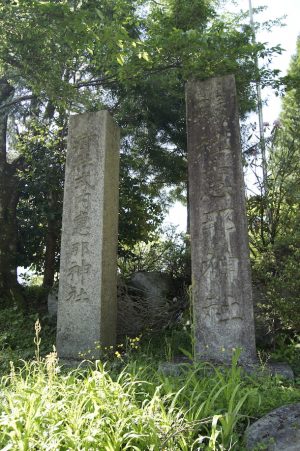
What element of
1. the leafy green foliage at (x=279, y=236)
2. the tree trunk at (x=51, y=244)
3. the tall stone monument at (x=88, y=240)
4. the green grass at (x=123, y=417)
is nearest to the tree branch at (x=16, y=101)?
the tree trunk at (x=51, y=244)

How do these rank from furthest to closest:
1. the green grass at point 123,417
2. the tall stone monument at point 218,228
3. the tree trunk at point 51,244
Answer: the tree trunk at point 51,244, the tall stone monument at point 218,228, the green grass at point 123,417

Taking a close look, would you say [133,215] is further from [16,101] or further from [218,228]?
[218,228]

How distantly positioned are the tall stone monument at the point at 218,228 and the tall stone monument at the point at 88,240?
1211 mm

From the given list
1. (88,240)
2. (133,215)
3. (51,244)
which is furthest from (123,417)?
(51,244)

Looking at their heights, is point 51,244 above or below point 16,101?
below

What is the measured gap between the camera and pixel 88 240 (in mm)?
5703

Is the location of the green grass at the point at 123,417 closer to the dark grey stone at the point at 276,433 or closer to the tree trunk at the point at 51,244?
the dark grey stone at the point at 276,433

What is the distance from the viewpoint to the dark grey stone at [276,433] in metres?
2.41

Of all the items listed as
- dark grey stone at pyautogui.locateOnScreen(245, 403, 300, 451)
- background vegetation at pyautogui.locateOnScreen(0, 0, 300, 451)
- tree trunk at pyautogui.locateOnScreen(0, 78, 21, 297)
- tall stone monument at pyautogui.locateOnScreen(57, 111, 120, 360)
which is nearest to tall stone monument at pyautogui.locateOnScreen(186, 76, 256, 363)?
background vegetation at pyautogui.locateOnScreen(0, 0, 300, 451)

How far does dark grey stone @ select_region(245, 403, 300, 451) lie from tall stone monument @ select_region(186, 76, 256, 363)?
207 cm

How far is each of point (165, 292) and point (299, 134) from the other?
3786 millimetres

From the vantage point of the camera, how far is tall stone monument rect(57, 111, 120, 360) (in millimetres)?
5477

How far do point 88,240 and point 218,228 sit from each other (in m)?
1.75

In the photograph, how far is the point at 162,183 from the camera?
10562 mm
